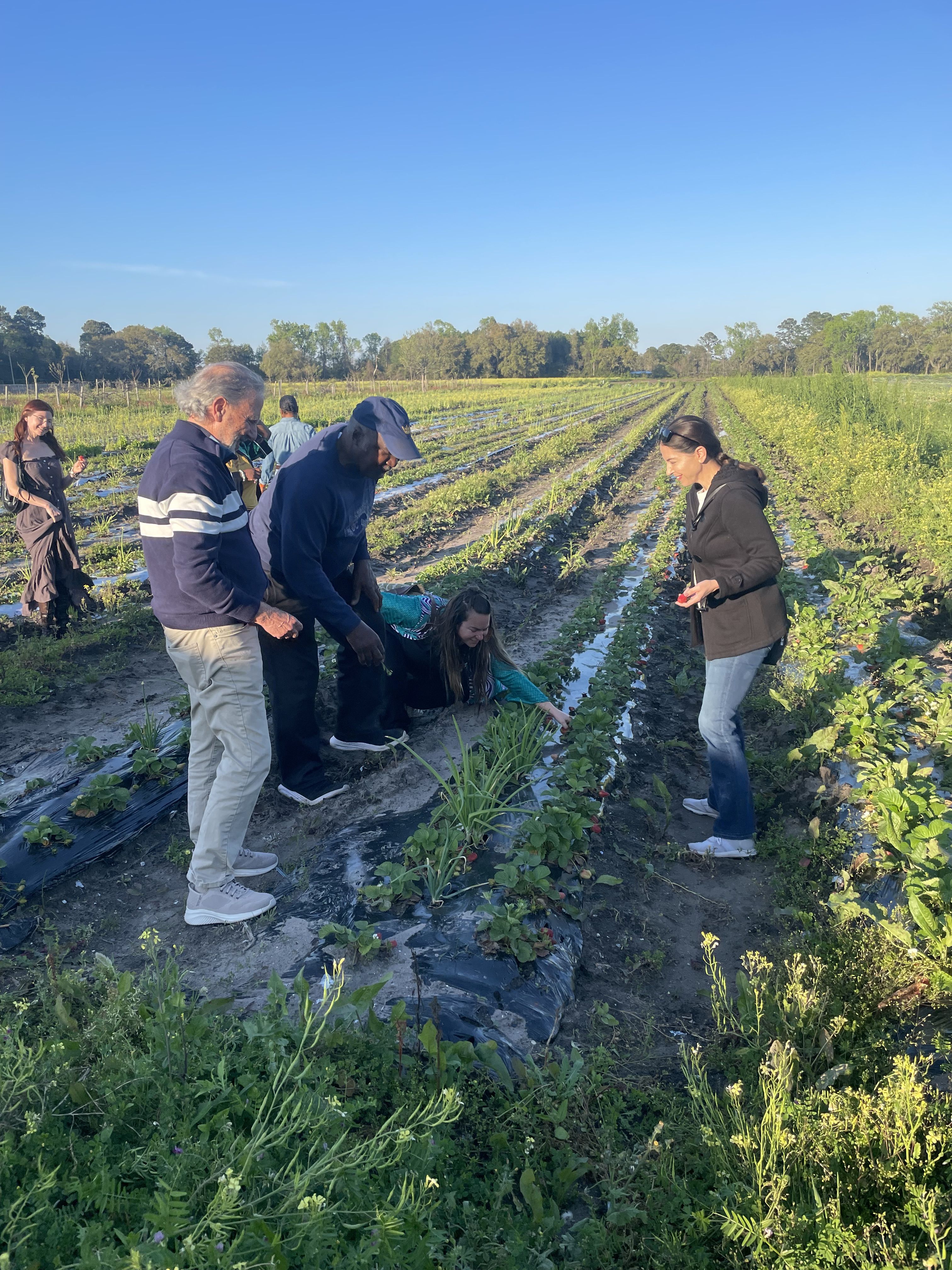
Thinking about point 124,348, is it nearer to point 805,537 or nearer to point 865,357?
point 805,537

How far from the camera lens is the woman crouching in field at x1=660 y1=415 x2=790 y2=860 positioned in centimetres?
316

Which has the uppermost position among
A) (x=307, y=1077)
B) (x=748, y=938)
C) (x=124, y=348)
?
(x=124, y=348)

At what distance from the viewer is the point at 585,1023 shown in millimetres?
2541

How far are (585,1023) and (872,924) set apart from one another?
1.12 m

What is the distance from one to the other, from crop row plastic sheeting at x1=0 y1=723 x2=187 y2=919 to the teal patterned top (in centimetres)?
137

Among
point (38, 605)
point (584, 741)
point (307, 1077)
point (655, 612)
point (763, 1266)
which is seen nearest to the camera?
point (763, 1266)

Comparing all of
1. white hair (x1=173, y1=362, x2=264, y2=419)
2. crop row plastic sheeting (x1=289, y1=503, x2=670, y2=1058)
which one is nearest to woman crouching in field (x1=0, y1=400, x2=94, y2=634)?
white hair (x1=173, y1=362, x2=264, y2=419)

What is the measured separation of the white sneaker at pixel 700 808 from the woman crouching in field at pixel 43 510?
16.5 ft

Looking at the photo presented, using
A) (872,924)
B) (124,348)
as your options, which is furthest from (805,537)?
(124,348)

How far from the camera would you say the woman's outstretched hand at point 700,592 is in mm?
3188

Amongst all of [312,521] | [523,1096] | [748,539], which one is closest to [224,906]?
[523,1096]

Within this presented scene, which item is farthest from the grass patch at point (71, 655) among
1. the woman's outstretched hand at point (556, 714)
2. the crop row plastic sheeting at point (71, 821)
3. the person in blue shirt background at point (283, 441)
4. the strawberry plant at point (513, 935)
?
the strawberry plant at point (513, 935)

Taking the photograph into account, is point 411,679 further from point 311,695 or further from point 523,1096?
point 523,1096

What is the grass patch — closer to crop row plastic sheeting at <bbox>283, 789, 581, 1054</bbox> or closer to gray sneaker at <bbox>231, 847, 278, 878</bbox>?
gray sneaker at <bbox>231, 847, 278, 878</bbox>
